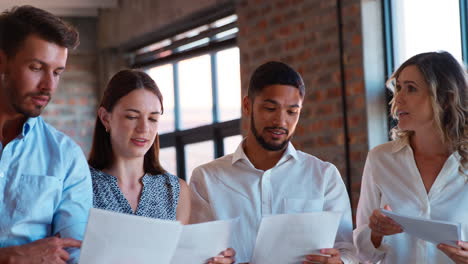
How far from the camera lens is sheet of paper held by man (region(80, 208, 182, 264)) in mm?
2117

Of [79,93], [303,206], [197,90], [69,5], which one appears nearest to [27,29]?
[303,206]

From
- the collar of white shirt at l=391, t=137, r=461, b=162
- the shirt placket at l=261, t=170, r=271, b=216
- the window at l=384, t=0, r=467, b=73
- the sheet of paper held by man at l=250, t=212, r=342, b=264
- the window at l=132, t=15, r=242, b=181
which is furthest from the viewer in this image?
the window at l=132, t=15, r=242, b=181

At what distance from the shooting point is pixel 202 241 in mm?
2402

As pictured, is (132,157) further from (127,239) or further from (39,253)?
(39,253)

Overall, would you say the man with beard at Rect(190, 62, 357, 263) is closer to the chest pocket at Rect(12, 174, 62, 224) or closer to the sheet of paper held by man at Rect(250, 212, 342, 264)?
the sheet of paper held by man at Rect(250, 212, 342, 264)

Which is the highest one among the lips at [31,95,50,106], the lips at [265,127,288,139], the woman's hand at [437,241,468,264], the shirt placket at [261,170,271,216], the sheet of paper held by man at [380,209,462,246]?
the lips at [31,95,50,106]

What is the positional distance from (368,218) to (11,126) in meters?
1.44

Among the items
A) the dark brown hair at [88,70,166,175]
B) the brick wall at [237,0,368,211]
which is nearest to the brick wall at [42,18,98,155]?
the brick wall at [237,0,368,211]

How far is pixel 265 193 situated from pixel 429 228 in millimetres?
635

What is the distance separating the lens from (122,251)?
7.19 feet

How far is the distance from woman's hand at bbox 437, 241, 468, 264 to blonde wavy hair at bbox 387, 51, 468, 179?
35 centimetres

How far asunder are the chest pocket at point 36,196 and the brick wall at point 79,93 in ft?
18.0

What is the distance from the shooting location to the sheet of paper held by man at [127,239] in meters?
2.12

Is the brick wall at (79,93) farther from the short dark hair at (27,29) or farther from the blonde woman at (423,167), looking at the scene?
the short dark hair at (27,29)
